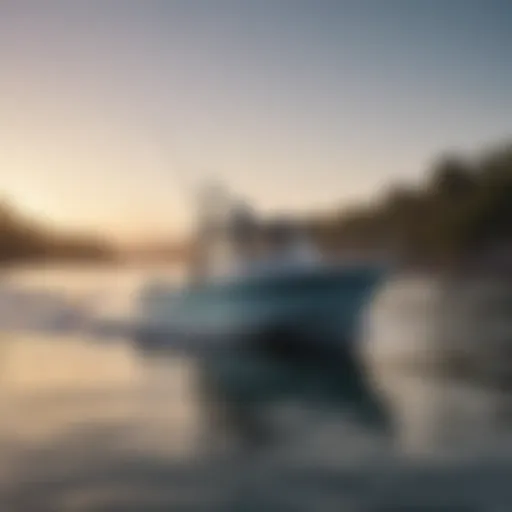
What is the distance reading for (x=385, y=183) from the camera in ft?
4.58

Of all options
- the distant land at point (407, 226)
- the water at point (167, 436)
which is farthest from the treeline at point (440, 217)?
the water at point (167, 436)

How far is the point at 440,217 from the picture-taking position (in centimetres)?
141

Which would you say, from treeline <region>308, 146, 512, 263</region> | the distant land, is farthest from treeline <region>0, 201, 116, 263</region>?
treeline <region>308, 146, 512, 263</region>

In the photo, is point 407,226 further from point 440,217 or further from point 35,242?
point 35,242

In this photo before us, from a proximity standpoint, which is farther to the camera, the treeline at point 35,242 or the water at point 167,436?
the treeline at point 35,242

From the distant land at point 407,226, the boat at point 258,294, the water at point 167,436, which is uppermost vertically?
the distant land at point 407,226

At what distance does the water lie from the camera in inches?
50.3

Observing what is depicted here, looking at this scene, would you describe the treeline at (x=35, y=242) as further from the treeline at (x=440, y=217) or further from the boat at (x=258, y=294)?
the treeline at (x=440, y=217)

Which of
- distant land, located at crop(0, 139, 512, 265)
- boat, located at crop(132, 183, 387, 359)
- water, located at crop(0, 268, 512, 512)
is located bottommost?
water, located at crop(0, 268, 512, 512)

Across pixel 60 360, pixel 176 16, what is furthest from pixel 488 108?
pixel 60 360

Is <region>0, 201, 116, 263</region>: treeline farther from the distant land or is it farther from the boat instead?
the boat

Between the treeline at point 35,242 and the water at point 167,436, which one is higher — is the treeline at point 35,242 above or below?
above

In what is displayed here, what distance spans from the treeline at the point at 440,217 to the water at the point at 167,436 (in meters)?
0.24

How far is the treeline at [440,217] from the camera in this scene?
1388 mm
